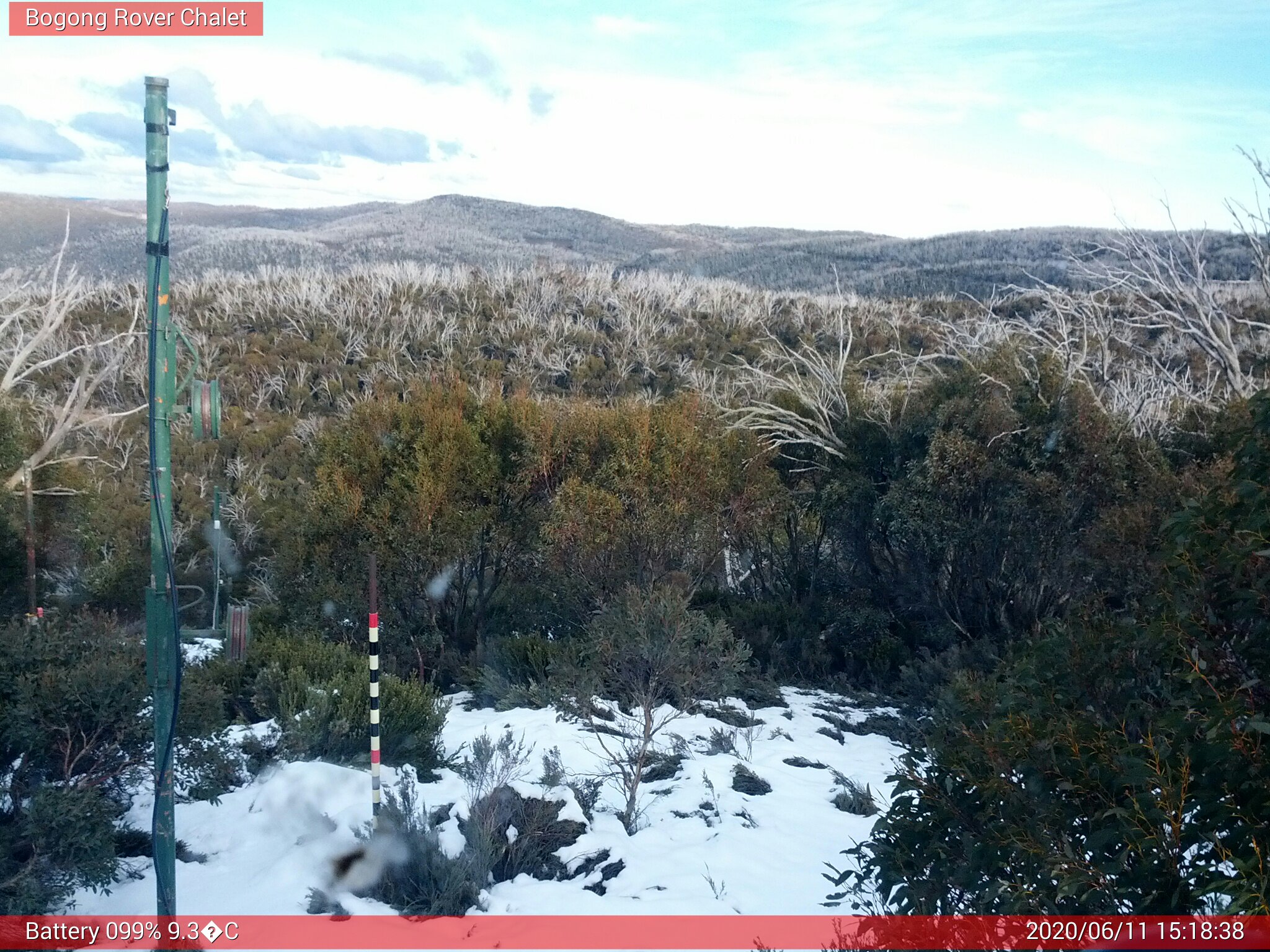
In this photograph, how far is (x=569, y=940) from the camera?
4.21 meters

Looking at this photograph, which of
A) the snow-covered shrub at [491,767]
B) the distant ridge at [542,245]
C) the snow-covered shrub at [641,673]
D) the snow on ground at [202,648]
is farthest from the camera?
the distant ridge at [542,245]

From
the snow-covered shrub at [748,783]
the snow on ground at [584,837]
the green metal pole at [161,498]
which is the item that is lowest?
the snow-covered shrub at [748,783]

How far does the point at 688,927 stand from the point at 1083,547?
19.0 ft

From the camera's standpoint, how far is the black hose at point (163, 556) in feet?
12.4

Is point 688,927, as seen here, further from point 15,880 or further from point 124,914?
point 15,880

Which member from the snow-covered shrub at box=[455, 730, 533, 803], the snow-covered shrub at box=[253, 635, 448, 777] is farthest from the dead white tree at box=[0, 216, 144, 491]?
the snow-covered shrub at box=[455, 730, 533, 803]

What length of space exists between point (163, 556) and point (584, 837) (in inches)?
108

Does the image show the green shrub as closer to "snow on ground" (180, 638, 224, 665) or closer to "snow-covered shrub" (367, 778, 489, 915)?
"snow-covered shrub" (367, 778, 489, 915)

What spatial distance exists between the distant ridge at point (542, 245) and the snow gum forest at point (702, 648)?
14.9m

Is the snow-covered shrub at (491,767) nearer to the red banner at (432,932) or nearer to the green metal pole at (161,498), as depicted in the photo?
the red banner at (432,932)

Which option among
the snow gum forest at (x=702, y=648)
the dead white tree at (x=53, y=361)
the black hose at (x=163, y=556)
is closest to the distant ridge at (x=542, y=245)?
the dead white tree at (x=53, y=361)

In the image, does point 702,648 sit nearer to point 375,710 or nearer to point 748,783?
point 748,783

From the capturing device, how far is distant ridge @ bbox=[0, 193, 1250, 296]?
40.0 m

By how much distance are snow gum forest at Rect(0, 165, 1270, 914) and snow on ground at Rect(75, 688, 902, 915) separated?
0.03m
